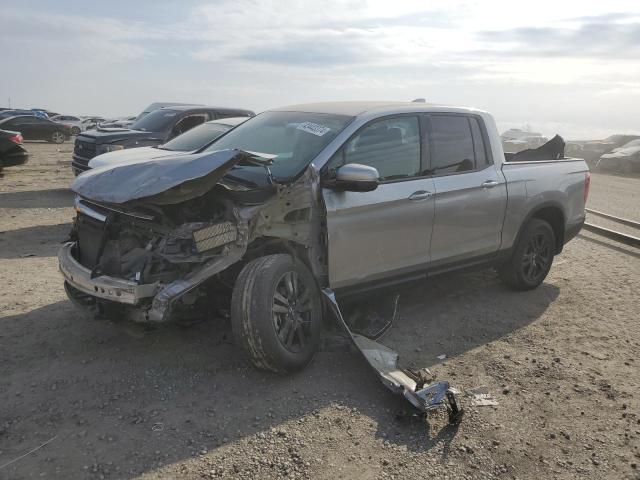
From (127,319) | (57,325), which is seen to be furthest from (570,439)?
(57,325)

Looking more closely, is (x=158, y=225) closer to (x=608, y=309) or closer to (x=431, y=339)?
(x=431, y=339)

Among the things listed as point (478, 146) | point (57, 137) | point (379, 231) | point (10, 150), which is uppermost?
point (478, 146)

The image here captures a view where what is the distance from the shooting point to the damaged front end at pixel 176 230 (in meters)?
3.66

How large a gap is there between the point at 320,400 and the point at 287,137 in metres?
2.14

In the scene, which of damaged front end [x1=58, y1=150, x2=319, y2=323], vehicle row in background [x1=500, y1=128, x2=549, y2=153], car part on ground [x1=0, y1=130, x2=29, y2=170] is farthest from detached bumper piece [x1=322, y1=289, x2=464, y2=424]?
vehicle row in background [x1=500, y1=128, x2=549, y2=153]

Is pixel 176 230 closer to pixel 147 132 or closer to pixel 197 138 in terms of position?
pixel 197 138

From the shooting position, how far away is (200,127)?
9.12 metres

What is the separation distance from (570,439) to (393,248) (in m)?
1.85

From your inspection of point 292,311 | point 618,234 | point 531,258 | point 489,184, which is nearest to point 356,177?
point 292,311

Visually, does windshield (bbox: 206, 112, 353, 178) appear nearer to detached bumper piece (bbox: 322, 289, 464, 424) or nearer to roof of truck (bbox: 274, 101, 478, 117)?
roof of truck (bbox: 274, 101, 478, 117)

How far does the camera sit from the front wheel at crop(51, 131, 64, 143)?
1137 inches

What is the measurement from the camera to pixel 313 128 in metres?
4.61

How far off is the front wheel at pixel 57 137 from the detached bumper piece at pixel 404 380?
28676mm

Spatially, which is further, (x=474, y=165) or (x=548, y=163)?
(x=548, y=163)
